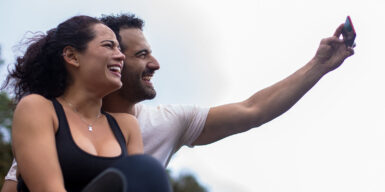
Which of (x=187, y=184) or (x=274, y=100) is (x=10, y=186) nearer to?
(x=274, y=100)

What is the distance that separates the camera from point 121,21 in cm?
438

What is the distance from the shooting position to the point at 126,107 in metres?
4.05

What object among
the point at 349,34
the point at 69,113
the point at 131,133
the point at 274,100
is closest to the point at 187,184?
the point at 274,100

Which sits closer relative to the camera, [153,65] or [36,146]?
[36,146]

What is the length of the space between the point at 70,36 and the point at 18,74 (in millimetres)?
412

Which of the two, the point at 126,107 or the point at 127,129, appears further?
the point at 126,107

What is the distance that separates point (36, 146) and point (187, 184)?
1911 cm

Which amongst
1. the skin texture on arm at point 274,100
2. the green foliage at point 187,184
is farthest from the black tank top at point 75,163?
the green foliage at point 187,184

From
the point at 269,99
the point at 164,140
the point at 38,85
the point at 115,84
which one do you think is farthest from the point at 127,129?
the point at 269,99

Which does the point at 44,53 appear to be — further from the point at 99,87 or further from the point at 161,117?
the point at 161,117

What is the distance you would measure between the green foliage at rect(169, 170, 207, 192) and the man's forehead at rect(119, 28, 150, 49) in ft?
54.2

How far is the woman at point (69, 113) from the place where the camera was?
9.02 feet

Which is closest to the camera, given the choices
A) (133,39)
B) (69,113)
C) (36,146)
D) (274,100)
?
(36,146)

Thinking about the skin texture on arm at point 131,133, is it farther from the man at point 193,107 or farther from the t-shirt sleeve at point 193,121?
the t-shirt sleeve at point 193,121
